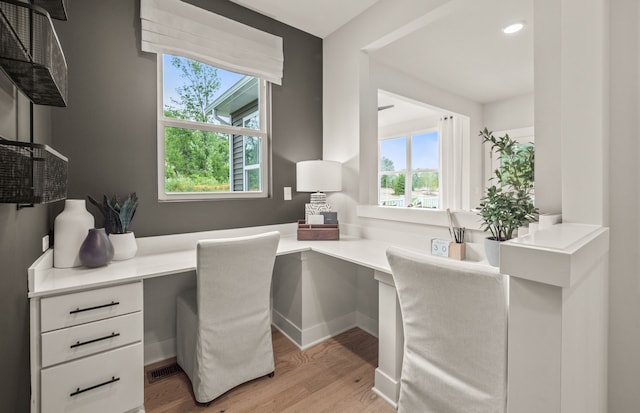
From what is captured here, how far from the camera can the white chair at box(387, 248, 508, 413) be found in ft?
3.21

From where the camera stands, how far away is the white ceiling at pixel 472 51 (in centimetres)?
254

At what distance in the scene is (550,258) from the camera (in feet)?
2.31

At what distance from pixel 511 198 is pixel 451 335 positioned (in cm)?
83

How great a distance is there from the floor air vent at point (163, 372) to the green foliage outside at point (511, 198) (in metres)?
2.16

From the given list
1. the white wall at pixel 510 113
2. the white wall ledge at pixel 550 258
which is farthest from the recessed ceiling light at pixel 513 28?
the white wall ledge at pixel 550 258

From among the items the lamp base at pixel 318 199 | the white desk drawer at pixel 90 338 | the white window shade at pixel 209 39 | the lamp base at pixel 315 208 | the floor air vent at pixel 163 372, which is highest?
the white window shade at pixel 209 39

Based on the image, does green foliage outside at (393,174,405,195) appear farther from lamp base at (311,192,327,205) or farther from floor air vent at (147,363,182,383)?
floor air vent at (147,363,182,383)

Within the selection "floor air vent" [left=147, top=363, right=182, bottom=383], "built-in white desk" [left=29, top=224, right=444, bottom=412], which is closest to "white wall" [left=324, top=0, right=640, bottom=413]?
"built-in white desk" [left=29, top=224, right=444, bottom=412]

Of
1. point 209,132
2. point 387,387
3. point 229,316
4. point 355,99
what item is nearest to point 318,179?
Answer: point 355,99

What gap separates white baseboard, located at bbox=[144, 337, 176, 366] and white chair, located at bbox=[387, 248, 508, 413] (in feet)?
5.66

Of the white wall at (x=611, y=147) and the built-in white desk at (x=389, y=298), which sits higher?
the white wall at (x=611, y=147)

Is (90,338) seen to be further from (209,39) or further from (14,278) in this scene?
(209,39)

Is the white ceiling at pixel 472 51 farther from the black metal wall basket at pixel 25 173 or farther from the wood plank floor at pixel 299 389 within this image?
the wood plank floor at pixel 299 389

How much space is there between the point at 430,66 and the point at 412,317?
3.25 meters
